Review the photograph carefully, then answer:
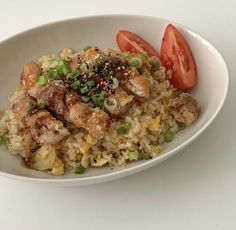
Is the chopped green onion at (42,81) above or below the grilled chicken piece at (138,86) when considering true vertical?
below

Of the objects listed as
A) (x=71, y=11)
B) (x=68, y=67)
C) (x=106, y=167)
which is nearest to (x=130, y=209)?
(x=106, y=167)

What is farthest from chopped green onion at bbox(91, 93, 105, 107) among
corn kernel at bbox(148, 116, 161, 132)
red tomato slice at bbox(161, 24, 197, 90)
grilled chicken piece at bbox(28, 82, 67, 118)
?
red tomato slice at bbox(161, 24, 197, 90)

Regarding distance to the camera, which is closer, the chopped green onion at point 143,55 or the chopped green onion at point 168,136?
the chopped green onion at point 168,136

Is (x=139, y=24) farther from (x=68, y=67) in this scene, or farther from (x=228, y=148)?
(x=228, y=148)

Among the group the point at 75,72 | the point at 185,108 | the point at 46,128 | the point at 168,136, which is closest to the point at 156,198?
the point at 168,136

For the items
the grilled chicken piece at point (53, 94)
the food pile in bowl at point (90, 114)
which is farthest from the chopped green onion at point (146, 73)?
the grilled chicken piece at point (53, 94)

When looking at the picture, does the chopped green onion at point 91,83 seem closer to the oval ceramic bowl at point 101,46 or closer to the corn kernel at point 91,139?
the corn kernel at point 91,139

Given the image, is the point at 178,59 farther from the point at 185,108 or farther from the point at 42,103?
the point at 42,103
